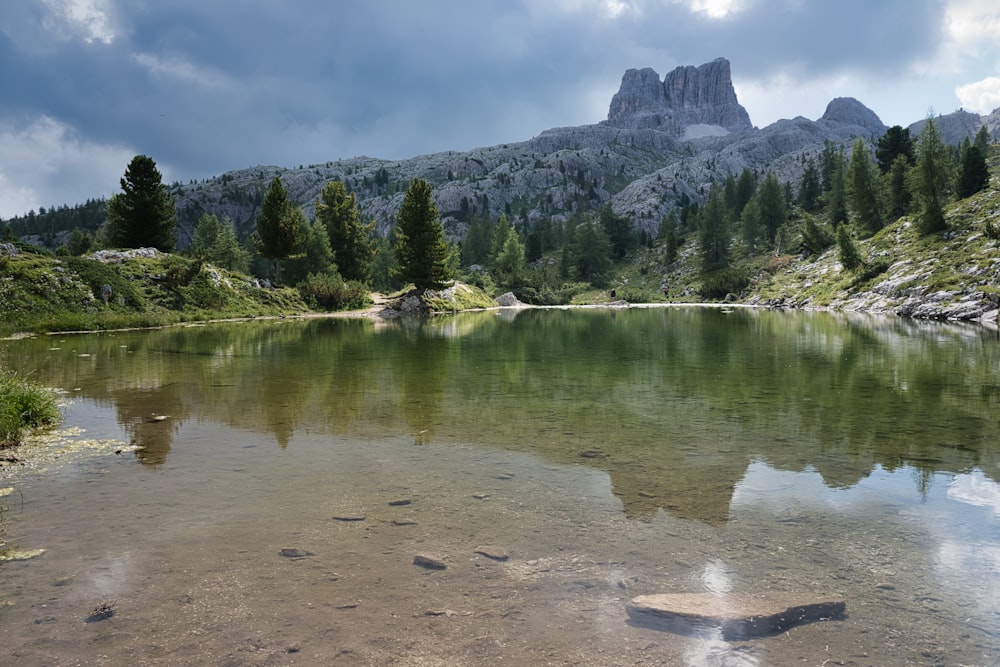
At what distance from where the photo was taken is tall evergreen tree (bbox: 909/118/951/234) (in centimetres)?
6444

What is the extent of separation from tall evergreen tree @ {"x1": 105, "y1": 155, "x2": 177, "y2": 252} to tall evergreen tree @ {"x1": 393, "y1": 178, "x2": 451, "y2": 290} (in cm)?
2524

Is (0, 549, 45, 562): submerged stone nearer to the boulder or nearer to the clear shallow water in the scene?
the clear shallow water

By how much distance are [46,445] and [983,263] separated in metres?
63.6

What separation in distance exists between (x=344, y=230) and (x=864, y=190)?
8109 centimetres

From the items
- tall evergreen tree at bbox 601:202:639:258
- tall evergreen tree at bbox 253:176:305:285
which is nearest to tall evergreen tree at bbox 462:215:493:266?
tall evergreen tree at bbox 601:202:639:258

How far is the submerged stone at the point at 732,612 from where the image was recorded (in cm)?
437

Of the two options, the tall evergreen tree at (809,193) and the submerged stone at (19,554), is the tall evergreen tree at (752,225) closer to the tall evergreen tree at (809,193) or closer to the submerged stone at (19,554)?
the tall evergreen tree at (809,193)

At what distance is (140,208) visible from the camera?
2250 inches

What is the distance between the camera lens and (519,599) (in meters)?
4.80

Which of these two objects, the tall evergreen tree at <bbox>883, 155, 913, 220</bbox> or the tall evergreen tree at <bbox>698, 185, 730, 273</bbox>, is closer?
the tall evergreen tree at <bbox>883, 155, 913, 220</bbox>

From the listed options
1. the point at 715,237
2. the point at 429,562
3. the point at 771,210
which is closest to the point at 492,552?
the point at 429,562

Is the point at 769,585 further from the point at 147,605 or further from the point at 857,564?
the point at 147,605

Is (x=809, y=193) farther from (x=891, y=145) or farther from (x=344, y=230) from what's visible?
(x=344, y=230)

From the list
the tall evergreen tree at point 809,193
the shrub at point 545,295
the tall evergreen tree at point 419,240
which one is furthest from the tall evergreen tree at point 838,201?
the tall evergreen tree at point 419,240
